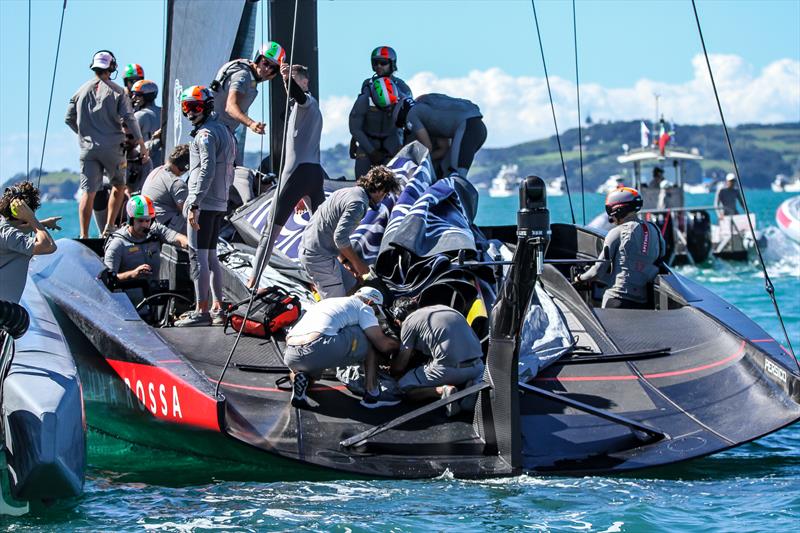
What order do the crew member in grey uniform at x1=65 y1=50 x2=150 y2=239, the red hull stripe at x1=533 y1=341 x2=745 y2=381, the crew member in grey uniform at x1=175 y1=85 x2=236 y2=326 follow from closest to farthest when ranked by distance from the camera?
the red hull stripe at x1=533 y1=341 x2=745 y2=381, the crew member in grey uniform at x1=175 y1=85 x2=236 y2=326, the crew member in grey uniform at x1=65 y1=50 x2=150 y2=239

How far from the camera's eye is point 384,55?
36.9 feet

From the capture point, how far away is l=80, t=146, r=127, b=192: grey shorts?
36.7 ft

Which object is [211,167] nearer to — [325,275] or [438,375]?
[325,275]

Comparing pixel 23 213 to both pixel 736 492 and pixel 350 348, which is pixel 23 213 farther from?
pixel 736 492

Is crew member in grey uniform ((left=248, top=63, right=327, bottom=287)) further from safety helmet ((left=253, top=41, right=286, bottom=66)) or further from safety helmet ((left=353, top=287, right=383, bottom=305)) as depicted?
safety helmet ((left=353, top=287, right=383, bottom=305))

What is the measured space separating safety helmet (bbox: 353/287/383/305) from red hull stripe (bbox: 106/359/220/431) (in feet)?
4.03

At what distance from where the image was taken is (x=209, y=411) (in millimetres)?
6727

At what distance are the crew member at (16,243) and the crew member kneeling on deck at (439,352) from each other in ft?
7.06

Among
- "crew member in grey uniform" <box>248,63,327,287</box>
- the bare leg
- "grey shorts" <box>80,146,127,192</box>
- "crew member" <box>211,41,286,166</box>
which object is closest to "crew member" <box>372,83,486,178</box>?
"crew member" <box>211,41,286,166</box>

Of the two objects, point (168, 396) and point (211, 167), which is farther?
point (211, 167)

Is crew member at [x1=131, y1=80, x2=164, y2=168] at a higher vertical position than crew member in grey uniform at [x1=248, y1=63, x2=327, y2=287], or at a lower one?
higher

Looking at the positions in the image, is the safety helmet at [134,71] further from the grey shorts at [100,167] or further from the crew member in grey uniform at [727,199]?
the crew member in grey uniform at [727,199]

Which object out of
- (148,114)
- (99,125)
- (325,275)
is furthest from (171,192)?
(148,114)

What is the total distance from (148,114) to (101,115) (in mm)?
1970
